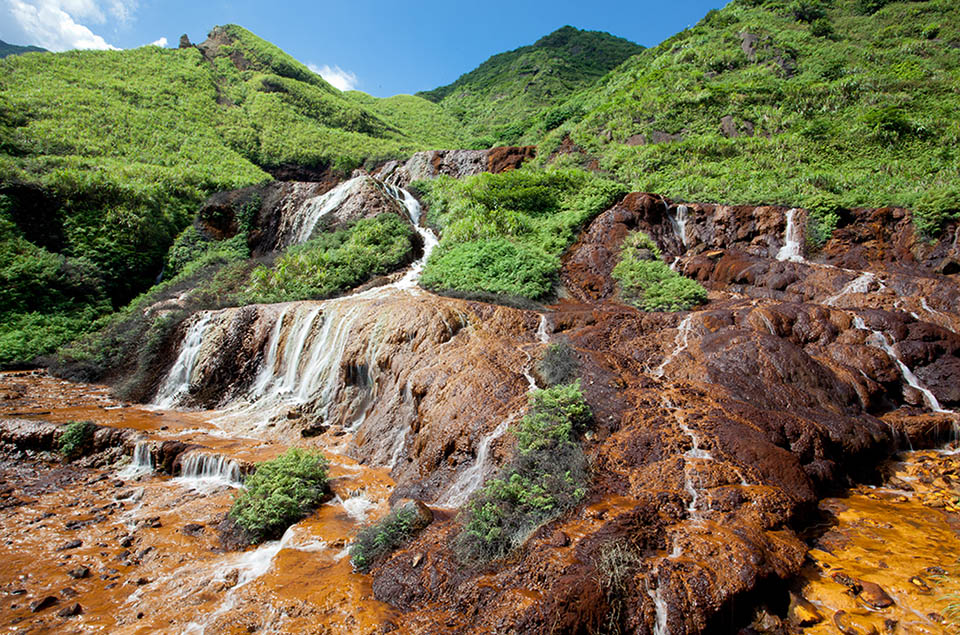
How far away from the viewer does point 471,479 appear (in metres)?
6.88

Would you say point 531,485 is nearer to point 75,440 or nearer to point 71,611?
point 71,611

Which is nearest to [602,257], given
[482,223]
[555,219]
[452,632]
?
[555,219]

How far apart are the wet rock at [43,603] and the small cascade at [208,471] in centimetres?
297

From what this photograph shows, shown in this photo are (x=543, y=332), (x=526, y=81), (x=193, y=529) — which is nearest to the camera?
(x=193, y=529)

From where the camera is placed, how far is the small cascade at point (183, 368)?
12758mm

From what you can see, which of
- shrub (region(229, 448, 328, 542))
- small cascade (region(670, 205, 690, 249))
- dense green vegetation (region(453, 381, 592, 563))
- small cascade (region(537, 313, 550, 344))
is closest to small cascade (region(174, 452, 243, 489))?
shrub (region(229, 448, 328, 542))

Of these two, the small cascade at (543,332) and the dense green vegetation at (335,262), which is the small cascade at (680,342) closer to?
the small cascade at (543,332)

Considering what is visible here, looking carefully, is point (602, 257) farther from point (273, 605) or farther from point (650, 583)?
point (273, 605)

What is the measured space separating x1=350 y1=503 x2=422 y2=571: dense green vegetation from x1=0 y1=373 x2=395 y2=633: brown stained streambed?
0.65ft

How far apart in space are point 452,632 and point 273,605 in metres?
A: 2.22

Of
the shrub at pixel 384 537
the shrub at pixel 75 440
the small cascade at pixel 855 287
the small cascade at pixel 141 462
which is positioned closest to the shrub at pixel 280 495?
the shrub at pixel 384 537

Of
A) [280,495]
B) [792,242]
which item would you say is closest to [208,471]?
[280,495]

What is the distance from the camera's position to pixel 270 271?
17.2 meters

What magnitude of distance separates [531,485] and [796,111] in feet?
107
